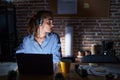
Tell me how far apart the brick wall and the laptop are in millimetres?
2564

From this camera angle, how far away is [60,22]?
187 inches

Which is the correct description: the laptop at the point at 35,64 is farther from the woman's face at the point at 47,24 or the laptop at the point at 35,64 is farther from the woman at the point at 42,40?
the woman's face at the point at 47,24

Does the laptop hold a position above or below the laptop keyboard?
above

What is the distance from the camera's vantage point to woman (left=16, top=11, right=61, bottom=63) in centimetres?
301

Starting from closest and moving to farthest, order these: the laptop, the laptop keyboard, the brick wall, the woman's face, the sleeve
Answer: the laptop < the laptop keyboard < the sleeve < the woman's face < the brick wall

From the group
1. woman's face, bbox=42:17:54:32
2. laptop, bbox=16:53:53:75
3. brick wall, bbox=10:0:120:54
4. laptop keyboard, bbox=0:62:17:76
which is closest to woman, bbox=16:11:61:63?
woman's face, bbox=42:17:54:32

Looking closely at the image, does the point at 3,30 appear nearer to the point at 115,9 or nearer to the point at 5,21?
the point at 5,21

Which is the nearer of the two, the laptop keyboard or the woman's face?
the laptop keyboard

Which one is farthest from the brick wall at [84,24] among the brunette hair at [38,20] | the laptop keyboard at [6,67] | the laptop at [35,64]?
the laptop at [35,64]

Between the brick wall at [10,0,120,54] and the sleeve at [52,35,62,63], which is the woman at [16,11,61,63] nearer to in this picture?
the sleeve at [52,35,62,63]

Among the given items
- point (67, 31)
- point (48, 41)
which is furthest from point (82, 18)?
point (48, 41)

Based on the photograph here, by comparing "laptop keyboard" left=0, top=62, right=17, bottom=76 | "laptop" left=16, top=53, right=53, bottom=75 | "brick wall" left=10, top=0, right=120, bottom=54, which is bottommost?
"laptop keyboard" left=0, top=62, right=17, bottom=76

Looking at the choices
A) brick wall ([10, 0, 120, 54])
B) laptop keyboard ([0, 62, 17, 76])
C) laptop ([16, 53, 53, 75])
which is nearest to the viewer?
laptop ([16, 53, 53, 75])

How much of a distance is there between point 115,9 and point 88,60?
2.18 meters
